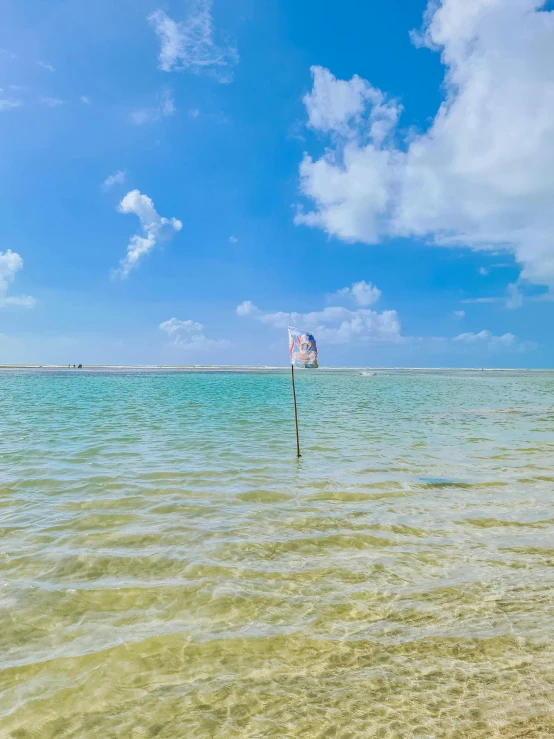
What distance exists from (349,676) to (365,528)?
4.14 metres

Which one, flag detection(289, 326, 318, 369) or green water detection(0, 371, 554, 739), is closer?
green water detection(0, 371, 554, 739)

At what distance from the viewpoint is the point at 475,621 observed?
511 centimetres

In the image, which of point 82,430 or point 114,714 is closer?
point 114,714

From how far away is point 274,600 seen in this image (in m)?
5.67

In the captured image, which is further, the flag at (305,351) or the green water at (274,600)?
the flag at (305,351)

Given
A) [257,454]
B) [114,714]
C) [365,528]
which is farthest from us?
[257,454]

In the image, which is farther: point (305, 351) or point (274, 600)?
point (305, 351)

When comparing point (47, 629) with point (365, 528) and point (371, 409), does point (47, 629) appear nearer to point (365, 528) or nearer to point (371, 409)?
point (365, 528)

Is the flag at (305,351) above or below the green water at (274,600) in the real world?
above

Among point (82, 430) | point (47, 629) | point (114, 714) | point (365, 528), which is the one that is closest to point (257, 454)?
point (365, 528)

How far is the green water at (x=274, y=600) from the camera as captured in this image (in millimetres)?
3777

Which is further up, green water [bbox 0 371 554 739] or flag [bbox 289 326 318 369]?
flag [bbox 289 326 318 369]

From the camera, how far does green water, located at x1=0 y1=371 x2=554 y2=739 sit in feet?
12.4

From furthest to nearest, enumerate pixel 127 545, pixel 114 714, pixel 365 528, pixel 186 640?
1. pixel 365 528
2. pixel 127 545
3. pixel 186 640
4. pixel 114 714
